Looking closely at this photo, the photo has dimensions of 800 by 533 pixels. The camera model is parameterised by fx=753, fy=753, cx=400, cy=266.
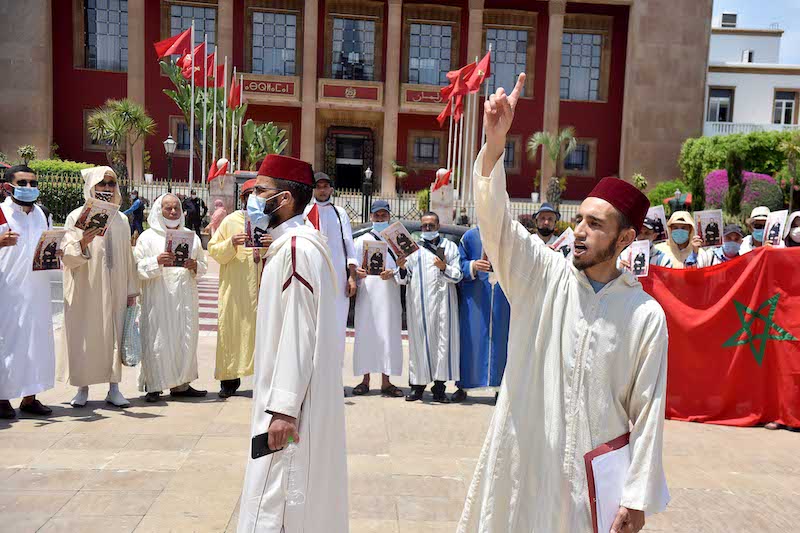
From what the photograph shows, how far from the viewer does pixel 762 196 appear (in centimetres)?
2750

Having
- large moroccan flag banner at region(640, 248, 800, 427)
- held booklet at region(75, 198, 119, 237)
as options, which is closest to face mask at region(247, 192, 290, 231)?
held booklet at region(75, 198, 119, 237)

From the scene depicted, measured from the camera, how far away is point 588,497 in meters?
2.67

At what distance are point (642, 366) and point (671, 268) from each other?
492cm

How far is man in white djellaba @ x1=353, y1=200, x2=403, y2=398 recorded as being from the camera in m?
7.83

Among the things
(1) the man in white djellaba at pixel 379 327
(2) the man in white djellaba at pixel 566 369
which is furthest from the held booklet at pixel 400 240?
(2) the man in white djellaba at pixel 566 369

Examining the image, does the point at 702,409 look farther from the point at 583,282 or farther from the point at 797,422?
the point at 583,282

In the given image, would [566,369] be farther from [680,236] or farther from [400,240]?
[680,236]

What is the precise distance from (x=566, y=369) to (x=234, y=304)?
17.1 ft

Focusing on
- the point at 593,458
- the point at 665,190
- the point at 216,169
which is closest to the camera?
the point at 593,458

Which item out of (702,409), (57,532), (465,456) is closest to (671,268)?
(702,409)

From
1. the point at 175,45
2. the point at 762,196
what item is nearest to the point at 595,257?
the point at 175,45

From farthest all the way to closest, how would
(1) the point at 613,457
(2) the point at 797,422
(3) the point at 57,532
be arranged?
(2) the point at 797,422, (3) the point at 57,532, (1) the point at 613,457

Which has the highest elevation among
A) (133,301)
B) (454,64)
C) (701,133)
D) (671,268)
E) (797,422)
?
(454,64)

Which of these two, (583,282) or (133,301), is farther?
(133,301)
